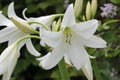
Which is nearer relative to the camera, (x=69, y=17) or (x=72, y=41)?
(x=69, y=17)

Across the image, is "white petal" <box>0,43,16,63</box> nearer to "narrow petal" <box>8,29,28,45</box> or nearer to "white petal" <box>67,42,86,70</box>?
"narrow petal" <box>8,29,28,45</box>

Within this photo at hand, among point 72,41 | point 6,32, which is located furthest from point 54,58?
point 6,32

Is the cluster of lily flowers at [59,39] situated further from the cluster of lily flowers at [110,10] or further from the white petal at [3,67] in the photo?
the cluster of lily flowers at [110,10]

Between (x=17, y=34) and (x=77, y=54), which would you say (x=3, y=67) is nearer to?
(x=17, y=34)

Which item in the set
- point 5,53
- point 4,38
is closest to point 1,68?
point 5,53

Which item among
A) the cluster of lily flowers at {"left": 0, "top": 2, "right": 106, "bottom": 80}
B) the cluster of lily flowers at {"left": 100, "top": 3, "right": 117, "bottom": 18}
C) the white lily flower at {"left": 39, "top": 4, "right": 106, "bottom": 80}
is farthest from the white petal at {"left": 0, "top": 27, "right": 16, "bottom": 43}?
the cluster of lily flowers at {"left": 100, "top": 3, "right": 117, "bottom": 18}

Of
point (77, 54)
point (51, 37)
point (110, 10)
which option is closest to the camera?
point (51, 37)

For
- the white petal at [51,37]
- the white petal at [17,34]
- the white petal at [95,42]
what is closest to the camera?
the white petal at [51,37]

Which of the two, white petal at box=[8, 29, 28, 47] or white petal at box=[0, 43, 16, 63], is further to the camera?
white petal at box=[8, 29, 28, 47]

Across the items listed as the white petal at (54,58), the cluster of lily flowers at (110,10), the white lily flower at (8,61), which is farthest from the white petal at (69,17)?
the cluster of lily flowers at (110,10)
